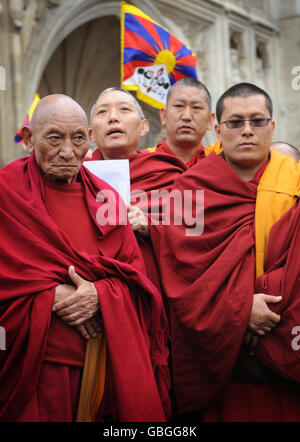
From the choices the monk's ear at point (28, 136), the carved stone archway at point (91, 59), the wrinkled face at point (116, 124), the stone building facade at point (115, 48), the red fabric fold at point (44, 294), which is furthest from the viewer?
the carved stone archway at point (91, 59)

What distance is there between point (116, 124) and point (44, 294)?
119 centimetres

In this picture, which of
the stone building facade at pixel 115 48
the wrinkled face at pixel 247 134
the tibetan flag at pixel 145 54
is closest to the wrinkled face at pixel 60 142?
the wrinkled face at pixel 247 134

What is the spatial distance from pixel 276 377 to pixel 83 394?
2.64ft

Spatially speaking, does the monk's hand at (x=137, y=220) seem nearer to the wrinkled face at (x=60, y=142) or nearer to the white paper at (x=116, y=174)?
the white paper at (x=116, y=174)

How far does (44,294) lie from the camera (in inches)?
70.4

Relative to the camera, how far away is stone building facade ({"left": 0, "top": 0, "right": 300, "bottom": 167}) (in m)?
6.05

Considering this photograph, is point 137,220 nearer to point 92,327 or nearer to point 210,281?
point 210,281

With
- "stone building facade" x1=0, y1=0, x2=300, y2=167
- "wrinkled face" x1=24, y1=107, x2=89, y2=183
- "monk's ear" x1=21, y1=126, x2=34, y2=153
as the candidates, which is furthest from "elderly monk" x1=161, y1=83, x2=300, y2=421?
"stone building facade" x1=0, y1=0, x2=300, y2=167

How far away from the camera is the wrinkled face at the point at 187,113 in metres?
3.10

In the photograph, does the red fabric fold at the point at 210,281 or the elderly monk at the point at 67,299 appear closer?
the elderly monk at the point at 67,299

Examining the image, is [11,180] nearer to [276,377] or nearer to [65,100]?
[65,100]

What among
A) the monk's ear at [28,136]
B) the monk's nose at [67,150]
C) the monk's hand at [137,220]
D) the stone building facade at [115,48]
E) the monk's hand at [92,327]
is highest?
the stone building facade at [115,48]

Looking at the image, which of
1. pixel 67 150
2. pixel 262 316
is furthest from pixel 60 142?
pixel 262 316

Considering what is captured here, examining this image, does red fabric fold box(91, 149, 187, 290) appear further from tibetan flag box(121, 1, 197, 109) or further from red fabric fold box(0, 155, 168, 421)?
tibetan flag box(121, 1, 197, 109)
